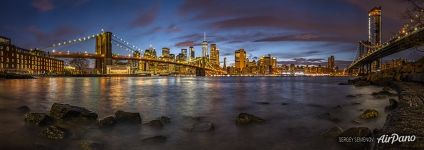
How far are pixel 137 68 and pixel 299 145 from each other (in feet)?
455

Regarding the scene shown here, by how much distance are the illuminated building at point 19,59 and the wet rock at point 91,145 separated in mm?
79376

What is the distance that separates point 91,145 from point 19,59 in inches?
4160

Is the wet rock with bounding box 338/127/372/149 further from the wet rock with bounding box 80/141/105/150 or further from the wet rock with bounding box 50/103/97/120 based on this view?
the wet rock with bounding box 50/103/97/120

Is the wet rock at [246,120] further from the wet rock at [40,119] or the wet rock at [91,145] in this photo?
the wet rock at [40,119]

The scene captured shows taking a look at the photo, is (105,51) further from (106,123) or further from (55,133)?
(55,133)

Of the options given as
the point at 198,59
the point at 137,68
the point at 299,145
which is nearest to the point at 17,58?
the point at 137,68

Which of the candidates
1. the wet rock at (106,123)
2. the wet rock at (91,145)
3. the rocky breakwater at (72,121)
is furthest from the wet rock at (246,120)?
the wet rock at (91,145)

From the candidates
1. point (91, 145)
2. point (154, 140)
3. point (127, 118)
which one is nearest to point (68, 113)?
point (127, 118)

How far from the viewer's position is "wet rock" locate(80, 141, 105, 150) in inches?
284

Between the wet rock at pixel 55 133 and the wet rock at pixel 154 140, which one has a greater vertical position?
the wet rock at pixel 55 133

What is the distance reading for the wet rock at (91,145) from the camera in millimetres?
7215

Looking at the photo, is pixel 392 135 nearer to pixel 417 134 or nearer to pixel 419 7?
pixel 417 134

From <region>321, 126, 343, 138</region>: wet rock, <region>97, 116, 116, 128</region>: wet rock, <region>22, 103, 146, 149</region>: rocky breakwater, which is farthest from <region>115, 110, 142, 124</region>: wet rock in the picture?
<region>321, 126, 343, 138</region>: wet rock

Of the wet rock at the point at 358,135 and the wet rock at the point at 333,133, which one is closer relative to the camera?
the wet rock at the point at 358,135
